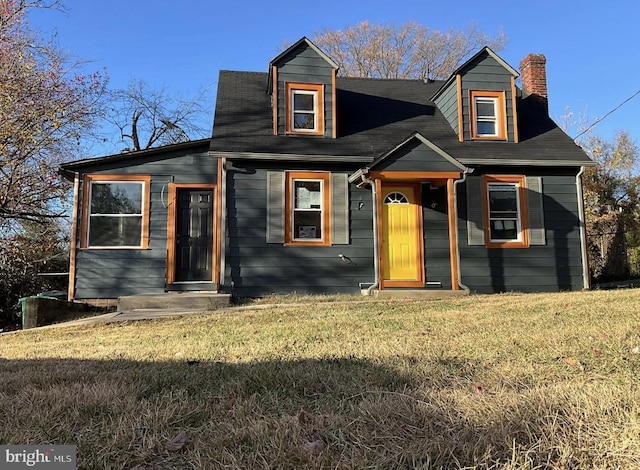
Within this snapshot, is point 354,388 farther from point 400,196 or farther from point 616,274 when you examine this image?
point 616,274

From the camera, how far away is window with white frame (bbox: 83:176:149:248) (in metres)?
9.45

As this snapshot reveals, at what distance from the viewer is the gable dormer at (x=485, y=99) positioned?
1056 centimetres

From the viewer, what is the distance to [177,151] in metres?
9.68

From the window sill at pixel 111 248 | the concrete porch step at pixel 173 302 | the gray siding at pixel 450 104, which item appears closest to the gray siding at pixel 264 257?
the concrete porch step at pixel 173 302

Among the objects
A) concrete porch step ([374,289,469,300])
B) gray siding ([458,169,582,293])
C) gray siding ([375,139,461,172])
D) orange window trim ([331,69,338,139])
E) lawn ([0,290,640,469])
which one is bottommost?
lawn ([0,290,640,469])

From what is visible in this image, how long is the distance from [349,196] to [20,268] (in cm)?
850

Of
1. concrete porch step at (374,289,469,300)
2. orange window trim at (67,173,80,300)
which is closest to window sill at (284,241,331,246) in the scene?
concrete porch step at (374,289,469,300)

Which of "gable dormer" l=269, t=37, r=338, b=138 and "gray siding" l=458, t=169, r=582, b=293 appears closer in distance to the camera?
"gray siding" l=458, t=169, r=582, b=293

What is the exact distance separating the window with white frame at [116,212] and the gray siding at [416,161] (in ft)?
16.6

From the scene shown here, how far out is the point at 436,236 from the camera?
32.5ft

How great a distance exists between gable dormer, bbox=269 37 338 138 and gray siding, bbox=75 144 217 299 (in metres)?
2.02

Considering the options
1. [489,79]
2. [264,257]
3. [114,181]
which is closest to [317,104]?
[264,257]

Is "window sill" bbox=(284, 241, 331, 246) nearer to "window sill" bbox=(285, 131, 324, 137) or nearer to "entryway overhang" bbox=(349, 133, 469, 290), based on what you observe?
"entryway overhang" bbox=(349, 133, 469, 290)

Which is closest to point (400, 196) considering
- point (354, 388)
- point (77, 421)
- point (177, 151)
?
point (177, 151)
